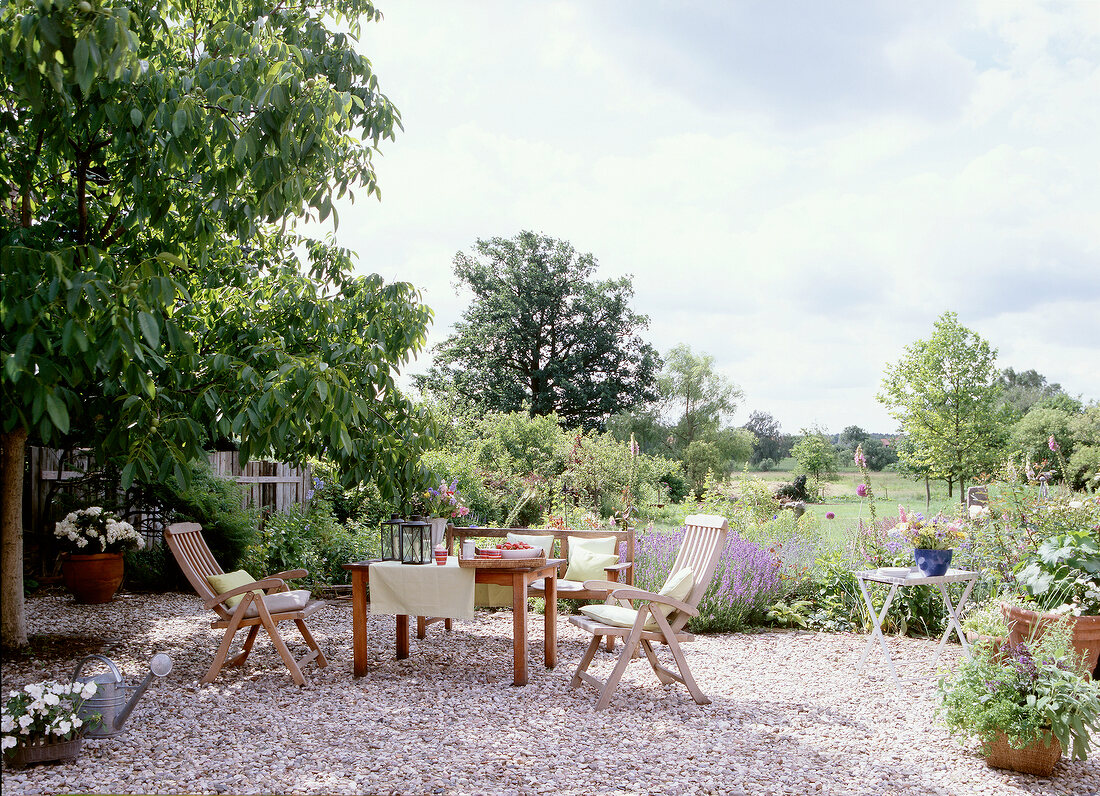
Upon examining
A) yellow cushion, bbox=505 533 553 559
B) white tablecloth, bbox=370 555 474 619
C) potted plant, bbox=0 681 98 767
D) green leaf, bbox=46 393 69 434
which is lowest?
potted plant, bbox=0 681 98 767

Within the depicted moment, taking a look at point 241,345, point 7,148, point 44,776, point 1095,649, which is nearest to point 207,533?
point 241,345


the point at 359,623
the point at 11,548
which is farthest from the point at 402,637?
the point at 11,548

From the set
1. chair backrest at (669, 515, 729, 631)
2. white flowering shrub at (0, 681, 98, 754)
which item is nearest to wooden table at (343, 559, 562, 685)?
chair backrest at (669, 515, 729, 631)

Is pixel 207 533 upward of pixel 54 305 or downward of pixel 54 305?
downward

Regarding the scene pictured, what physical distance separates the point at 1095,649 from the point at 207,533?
770 cm

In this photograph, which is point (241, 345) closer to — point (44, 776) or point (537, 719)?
point (44, 776)

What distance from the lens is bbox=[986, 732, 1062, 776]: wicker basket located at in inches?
125

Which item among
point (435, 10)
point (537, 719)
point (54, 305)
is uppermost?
point (435, 10)

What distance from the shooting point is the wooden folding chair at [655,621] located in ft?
13.8

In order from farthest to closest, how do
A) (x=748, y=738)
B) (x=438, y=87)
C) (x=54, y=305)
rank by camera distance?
(x=438, y=87) < (x=748, y=738) < (x=54, y=305)

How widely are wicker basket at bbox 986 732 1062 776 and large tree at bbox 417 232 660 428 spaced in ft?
73.6

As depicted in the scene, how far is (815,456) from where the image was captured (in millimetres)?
31500

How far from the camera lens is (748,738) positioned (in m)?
3.62

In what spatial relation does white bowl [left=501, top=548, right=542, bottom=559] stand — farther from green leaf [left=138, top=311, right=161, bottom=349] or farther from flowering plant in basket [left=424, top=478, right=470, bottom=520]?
green leaf [left=138, top=311, right=161, bottom=349]
